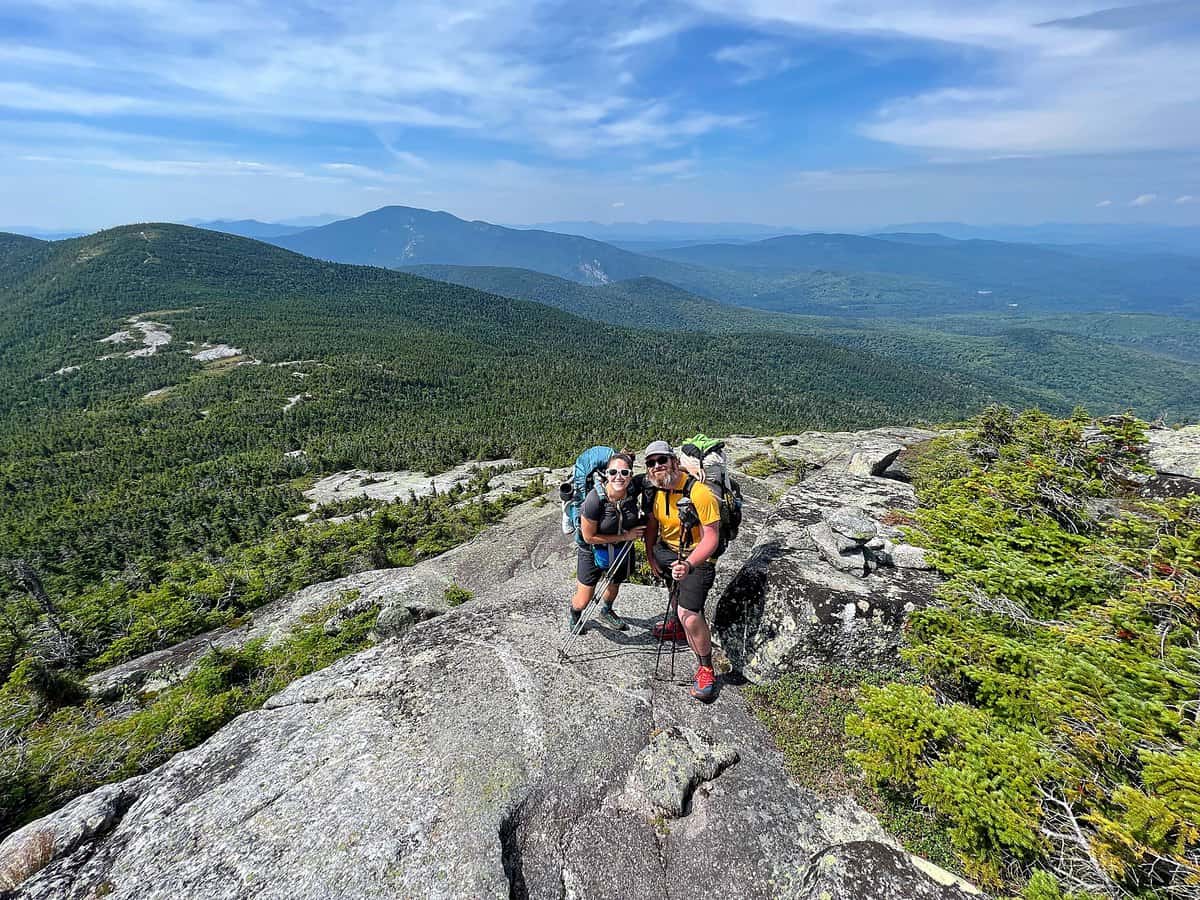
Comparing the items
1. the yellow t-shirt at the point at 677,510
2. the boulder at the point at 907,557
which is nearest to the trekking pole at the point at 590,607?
the yellow t-shirt at the point at 677,510

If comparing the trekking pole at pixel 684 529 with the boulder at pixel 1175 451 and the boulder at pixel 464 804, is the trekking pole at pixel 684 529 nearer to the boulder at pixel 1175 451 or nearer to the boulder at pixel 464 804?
the boulder at pixel 464 804

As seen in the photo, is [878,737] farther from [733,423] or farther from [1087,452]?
[733,423]

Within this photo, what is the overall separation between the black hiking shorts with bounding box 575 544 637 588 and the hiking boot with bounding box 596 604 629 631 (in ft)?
3.38

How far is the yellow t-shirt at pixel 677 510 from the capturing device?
787cm

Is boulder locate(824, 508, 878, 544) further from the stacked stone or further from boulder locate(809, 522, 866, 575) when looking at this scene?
boulder locate(809, 522, 866, 575)

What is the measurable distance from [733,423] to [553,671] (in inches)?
4881

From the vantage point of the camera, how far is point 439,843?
269 inches

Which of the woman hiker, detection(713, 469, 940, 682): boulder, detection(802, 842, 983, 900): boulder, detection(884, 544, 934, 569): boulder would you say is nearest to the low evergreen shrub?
detection(802, 842, 983, 900): boulder

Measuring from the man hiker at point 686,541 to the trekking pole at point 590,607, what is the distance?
48.2 inches

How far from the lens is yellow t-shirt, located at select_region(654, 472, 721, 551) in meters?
7.87

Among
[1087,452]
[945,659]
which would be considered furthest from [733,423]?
[945,659]

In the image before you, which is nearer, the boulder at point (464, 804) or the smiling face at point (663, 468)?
the boulder at point (464, 804)

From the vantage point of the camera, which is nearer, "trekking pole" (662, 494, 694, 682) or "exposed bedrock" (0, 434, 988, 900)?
"exposed bedrock" (0, 434, 988, 900)

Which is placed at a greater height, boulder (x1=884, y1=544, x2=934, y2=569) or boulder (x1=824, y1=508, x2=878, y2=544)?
boulder (x1=824, y1=508, x2=878, y2=544)
